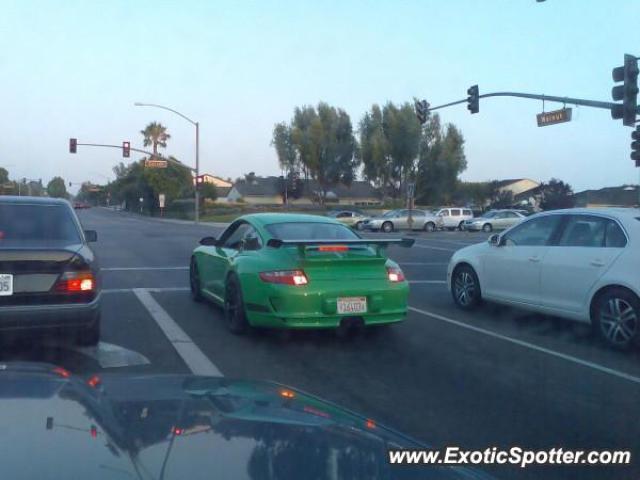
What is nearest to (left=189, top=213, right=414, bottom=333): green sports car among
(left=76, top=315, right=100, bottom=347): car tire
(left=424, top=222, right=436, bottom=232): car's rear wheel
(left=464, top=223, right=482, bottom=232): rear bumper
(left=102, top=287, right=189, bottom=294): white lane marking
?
(left=76, top=315, right=100, bottom=347): car tire

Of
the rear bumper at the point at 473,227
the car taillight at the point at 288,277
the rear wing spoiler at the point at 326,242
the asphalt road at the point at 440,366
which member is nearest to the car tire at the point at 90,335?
the asphalt road at the point at 440,366

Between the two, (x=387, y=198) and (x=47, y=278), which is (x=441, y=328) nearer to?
(x=47, y=278)

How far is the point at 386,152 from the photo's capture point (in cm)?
6394

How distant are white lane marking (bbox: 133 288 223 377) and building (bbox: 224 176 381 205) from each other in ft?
189

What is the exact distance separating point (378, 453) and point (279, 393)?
39.9 inches

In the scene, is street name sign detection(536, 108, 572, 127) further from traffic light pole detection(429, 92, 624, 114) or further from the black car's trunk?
the black car's trunk

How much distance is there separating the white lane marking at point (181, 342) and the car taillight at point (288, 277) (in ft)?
3.53

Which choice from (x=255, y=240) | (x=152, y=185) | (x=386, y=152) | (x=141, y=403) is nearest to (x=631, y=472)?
(x=141, y=403)

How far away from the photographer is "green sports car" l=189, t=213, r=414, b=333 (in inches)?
321

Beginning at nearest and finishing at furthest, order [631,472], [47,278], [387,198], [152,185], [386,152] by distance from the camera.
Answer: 1. [631,472]
2. [47,278]
3. [386,152]
4. [387,198]
5. [152,185]

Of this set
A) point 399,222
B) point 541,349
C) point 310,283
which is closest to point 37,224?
point 310,283

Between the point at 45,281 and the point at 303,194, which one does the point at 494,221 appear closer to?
the point at 303,194

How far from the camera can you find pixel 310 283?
8.20m

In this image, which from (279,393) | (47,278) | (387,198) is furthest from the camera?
(387,198)
